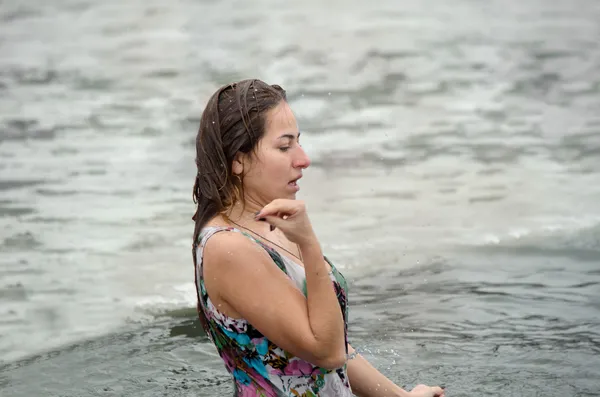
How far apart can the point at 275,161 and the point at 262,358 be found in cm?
43

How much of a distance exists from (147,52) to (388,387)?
6042 mm

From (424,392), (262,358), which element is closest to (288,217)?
(262,358)

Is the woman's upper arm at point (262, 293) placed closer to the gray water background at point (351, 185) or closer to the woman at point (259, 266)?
the woman at point (259, 266)

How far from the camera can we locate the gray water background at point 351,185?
157 inches

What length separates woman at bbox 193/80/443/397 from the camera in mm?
1809

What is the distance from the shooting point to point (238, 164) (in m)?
1.96

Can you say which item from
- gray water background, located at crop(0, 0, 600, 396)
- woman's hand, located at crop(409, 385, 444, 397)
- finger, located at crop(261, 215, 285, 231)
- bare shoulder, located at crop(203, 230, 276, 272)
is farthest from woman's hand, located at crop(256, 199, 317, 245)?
gray water background, located at crop(0, 0, 600, 396)

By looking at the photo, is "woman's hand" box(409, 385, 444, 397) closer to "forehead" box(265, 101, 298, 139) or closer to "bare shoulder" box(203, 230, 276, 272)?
"bare shoulder" box(203, 230, 276, 272)

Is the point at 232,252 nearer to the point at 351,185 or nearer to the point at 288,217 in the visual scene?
the point at 288,217

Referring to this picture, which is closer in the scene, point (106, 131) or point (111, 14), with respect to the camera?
point (106, 131)

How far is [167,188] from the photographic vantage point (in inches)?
251

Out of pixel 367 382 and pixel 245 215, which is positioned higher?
pixel 245 215

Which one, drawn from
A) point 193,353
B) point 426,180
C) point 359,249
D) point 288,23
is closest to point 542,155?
point 426,180

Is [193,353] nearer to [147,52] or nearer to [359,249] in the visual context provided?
[359,249]
